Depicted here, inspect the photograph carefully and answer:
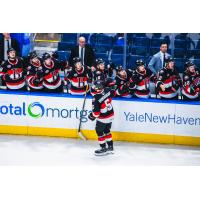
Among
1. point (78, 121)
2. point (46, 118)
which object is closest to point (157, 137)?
point (78, 121)

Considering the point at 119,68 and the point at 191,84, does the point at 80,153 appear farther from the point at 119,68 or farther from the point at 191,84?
the point at 191,84

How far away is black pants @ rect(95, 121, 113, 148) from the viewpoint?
642 centimetres

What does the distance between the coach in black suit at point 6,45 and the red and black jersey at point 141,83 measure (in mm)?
1792

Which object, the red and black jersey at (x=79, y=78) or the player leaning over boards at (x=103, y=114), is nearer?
the player leaning over boards at (x=103, y=114)

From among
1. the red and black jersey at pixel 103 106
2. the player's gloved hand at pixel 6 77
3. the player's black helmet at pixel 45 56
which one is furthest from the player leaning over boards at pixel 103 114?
the player's gloved hand at pixel 6 77

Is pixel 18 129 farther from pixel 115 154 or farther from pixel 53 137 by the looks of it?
pixel 115 154

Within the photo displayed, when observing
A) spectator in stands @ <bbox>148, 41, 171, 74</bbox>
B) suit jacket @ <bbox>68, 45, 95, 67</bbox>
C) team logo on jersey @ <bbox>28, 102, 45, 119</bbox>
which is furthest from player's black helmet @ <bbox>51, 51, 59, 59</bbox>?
spectator in stands @ <bbox>148, 41, 171, 74</bbox>

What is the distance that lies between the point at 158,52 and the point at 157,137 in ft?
4.15

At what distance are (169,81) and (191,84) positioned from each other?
319 millimetres

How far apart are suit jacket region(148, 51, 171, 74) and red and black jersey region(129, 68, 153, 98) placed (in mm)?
74

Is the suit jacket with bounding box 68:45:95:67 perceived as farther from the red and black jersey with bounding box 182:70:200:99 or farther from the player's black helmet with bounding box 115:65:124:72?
the red and black jersey with bounding box 182:70:200:99

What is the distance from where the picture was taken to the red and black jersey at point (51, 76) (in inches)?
275

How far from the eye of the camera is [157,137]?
6.86 meters

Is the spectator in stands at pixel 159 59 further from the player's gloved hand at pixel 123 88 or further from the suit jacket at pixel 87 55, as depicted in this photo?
the suit jacket at pixel 87 55
